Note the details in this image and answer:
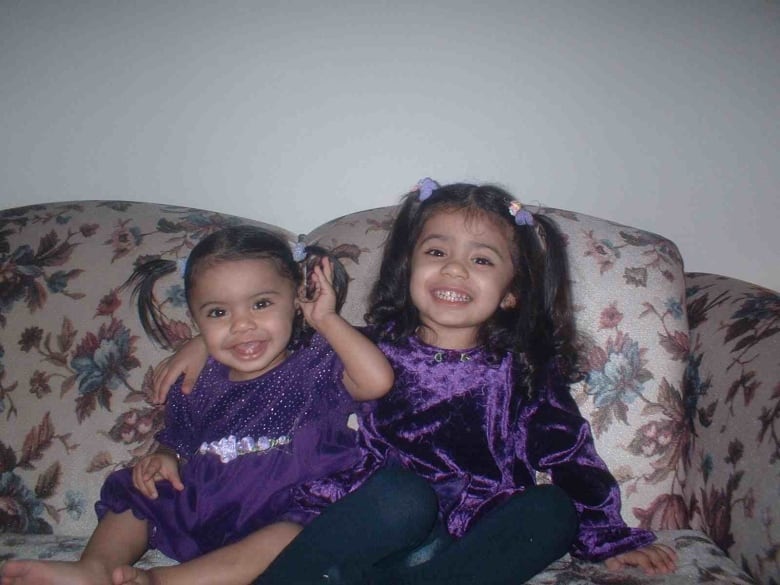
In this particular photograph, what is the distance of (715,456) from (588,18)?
1158mm

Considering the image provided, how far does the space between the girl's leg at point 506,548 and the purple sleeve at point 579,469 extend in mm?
85

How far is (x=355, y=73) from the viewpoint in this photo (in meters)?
1.40

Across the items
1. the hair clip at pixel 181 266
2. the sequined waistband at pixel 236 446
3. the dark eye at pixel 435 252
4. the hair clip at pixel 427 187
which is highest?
the hair clip at pixel 427 187

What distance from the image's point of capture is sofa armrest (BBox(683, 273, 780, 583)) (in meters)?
0.85

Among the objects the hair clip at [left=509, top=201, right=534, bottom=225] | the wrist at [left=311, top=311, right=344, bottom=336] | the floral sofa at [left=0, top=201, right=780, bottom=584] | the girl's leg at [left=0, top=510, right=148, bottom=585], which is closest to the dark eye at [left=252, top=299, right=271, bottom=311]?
the wrist at [left=311, top=311, right=344, bottom=336]

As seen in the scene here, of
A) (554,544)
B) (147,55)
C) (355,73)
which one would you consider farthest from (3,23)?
(554,544)

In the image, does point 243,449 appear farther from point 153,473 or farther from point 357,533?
point 357,533

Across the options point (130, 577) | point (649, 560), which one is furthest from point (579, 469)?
point (130, 577)

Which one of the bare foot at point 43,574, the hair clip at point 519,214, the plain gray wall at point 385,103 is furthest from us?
the plain gray wall at point 385,103

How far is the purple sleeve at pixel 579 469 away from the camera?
3.10 ft

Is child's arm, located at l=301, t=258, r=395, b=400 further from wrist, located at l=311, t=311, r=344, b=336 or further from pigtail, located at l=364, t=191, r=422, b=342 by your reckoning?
pigtail, located at l=364, t=191, r=422, b=342

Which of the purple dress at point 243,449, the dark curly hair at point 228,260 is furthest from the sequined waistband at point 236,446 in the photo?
the dark curly hair at point 228,260

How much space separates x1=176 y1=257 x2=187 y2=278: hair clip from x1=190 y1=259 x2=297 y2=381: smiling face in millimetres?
79

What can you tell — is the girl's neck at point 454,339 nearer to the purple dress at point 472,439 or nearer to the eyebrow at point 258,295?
the purple dress at point 472,439
